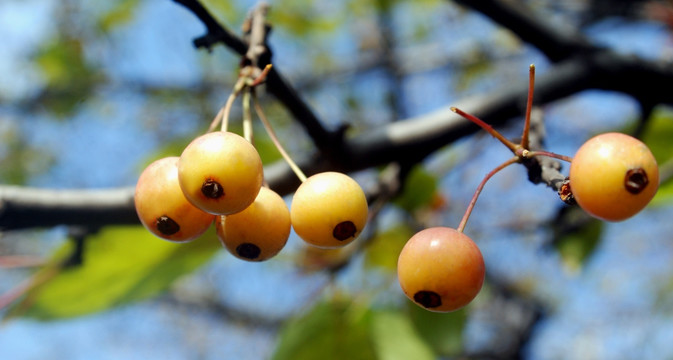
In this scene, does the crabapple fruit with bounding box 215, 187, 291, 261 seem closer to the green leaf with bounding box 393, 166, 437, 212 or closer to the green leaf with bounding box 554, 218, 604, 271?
the green leaf with bounding box 393, 166, 437, 212

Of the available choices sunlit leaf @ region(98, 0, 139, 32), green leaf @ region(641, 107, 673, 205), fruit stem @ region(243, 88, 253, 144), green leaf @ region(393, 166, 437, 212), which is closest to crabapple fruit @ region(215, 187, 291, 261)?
fruit stem @ region(243, 88, 253, 144)

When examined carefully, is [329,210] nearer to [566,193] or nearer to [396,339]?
[566,193]

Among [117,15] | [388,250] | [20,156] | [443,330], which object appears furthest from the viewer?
[20,156]

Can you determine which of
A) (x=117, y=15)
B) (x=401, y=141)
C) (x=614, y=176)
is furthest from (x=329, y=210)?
(x=117, y=15)

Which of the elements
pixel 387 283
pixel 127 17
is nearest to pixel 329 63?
pixel 127 17

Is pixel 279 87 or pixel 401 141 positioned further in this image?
pixel 401 141

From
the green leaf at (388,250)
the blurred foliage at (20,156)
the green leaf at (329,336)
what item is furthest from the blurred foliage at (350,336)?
the blurred foliage at (20,156)

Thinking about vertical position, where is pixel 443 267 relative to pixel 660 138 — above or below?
above

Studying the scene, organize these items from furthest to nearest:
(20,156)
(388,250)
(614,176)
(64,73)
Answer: (20,156) → (64,73) → (388,250) → (614,176)
